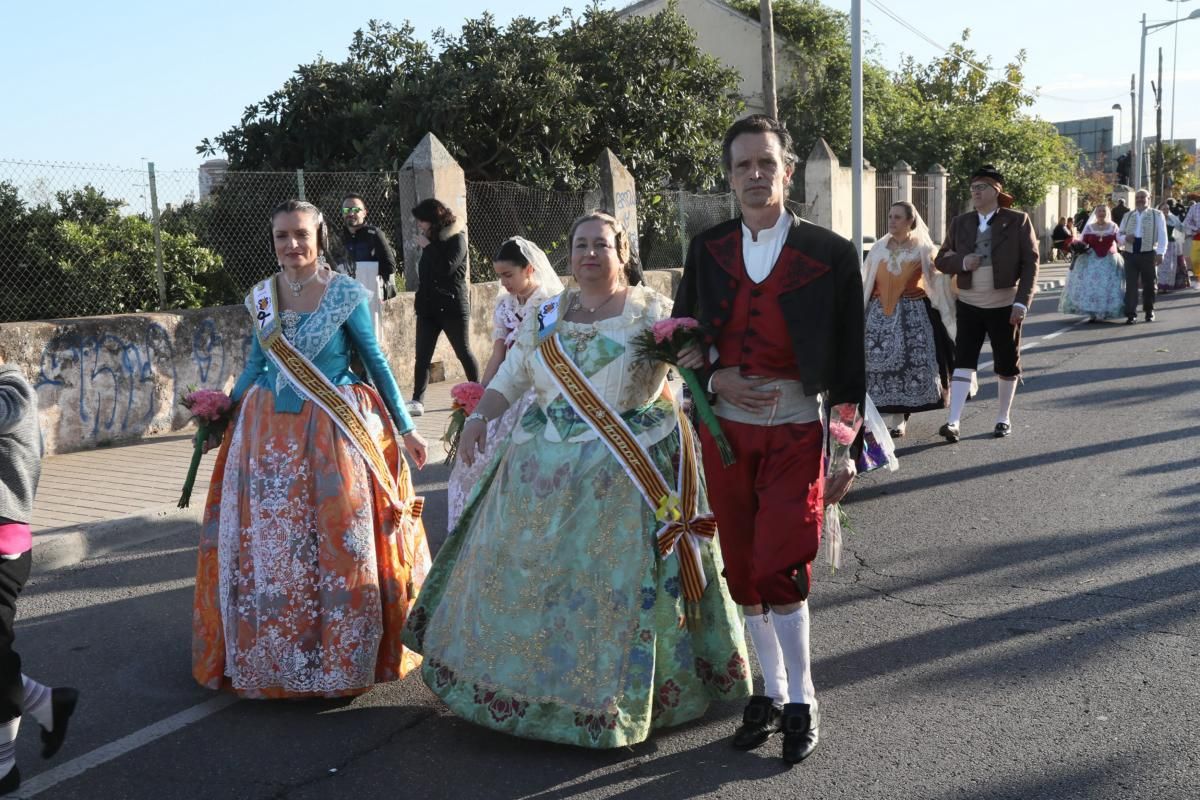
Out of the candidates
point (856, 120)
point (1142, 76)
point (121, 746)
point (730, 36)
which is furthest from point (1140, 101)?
point (121, 746)

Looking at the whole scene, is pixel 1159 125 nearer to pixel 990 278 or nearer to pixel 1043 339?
pixel 1043 339

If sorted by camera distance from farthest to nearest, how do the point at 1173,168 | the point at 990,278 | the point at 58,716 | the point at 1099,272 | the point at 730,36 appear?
the point at 1173,168, the point at 730,36, the point at 1099,272, the point at 990,278, the point at 58,716

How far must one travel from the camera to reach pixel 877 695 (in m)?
4.32

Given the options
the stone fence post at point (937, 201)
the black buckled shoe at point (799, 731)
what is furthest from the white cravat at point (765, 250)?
the stone fence post at point (937, 201)

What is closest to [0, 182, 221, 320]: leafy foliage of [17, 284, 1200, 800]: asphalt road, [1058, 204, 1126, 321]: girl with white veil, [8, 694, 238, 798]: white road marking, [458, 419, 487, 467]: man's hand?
[17, 284, 1200, 800]: asphalt road

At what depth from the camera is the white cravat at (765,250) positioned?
12.2 ft

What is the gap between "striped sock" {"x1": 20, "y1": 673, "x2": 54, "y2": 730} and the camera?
3748 millimetres

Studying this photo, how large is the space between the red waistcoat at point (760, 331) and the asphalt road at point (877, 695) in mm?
1219

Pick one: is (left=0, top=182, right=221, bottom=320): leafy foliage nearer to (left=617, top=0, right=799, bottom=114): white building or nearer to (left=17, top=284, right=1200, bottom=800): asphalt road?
(left=17, top=284, right=1200, bottom=800): asphalt road

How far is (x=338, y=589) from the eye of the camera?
4340mm

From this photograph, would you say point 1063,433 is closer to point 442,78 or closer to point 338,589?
point 338,589

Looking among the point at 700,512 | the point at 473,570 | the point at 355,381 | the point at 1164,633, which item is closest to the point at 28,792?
the point at 473,570

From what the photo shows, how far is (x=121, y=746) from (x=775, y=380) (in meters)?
2.45

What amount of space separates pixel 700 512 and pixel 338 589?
131 cm
